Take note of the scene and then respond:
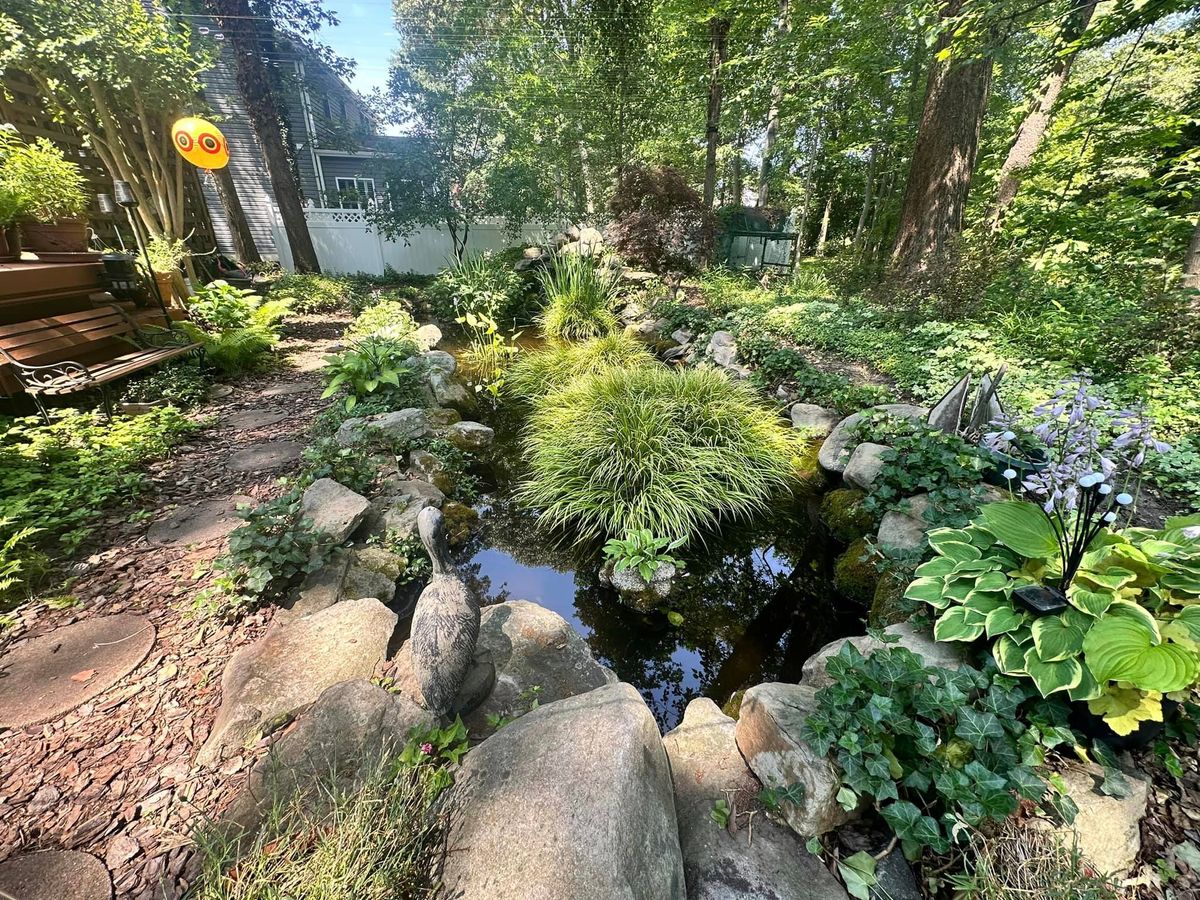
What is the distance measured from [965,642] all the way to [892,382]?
283cm

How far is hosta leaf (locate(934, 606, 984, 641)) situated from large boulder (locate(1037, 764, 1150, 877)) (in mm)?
360

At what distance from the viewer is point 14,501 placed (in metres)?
2.06

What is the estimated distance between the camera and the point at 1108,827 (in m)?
1.02

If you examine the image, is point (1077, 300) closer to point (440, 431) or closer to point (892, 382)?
point (892, 382)

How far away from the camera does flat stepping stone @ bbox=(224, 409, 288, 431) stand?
3467 millimetres

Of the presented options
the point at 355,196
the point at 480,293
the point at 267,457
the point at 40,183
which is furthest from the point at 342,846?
the point at 355,196

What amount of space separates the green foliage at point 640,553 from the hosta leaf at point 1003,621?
132 centimetres

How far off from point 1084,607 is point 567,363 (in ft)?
13.7

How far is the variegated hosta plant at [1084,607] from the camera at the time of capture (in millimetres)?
1047

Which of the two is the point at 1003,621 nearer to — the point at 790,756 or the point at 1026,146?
the point at 790,756

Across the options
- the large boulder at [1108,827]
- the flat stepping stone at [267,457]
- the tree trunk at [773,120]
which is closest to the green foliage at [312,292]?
the flat stepping stone at [267,457]

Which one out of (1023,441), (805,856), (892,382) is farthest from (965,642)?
(892,382)

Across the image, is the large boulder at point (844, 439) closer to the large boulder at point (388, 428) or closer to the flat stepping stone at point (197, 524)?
the large boulder at point (388, 428)

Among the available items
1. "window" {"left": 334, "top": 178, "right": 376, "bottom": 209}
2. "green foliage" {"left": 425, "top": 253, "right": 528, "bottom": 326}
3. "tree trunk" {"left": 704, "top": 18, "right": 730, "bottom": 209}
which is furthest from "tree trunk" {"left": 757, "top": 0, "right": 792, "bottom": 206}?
"window" {"left": 334, "top": 178, "right": 376, "bottom": 209}
